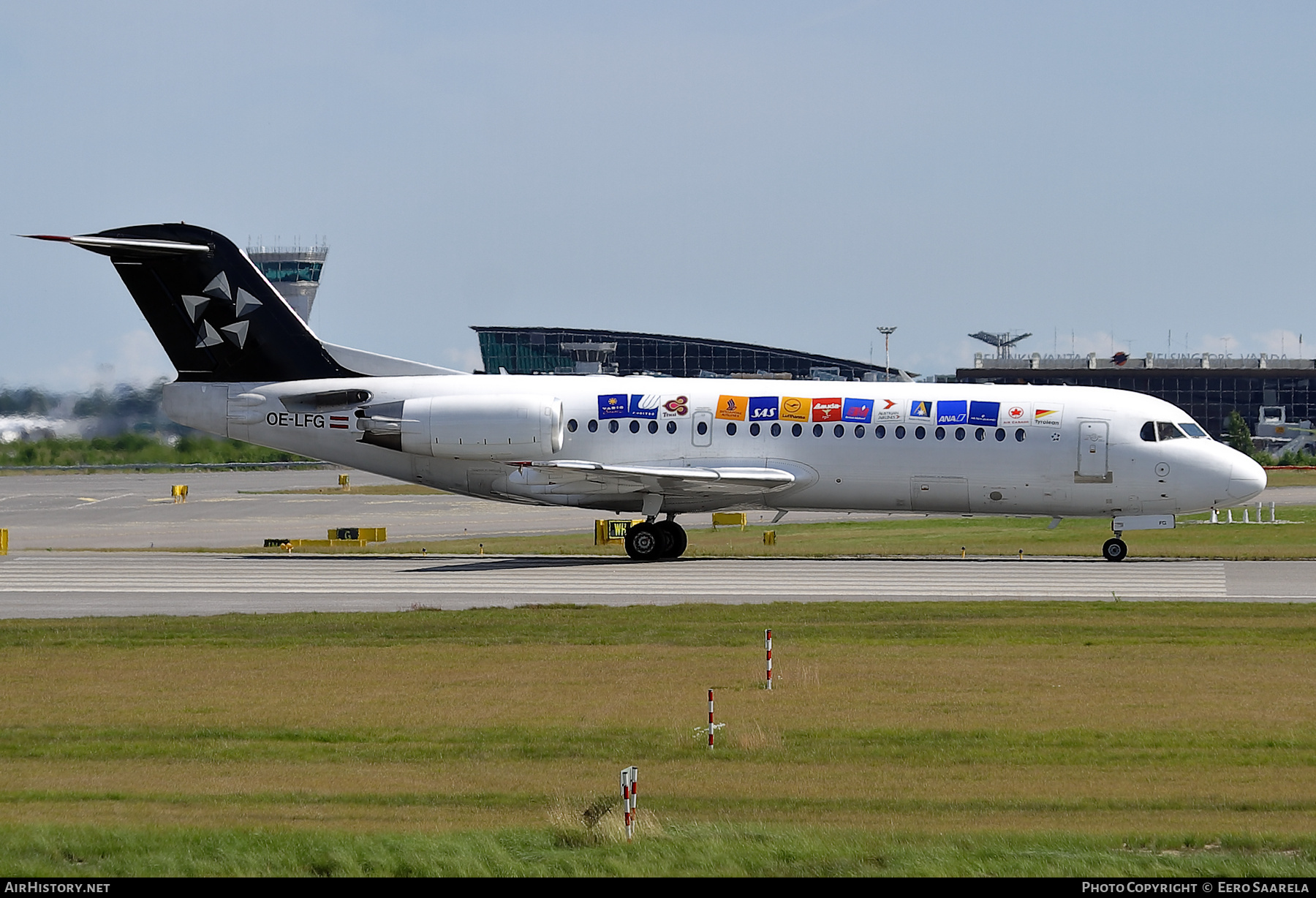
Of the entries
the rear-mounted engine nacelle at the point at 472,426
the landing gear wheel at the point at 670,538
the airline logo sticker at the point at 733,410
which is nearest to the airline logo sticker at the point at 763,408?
the airline logo sticker at the point at 733,410

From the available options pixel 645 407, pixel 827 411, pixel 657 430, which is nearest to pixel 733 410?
pixel 657 430

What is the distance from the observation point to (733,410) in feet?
117

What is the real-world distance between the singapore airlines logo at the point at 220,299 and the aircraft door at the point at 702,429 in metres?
11.8

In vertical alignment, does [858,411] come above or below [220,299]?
below

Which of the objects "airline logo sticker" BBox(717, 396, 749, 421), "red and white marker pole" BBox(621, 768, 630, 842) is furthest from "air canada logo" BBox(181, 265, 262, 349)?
"red and white marker pole" BBox(621, 768, 630, 842)

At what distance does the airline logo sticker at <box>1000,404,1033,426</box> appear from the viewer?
34469 millimetres

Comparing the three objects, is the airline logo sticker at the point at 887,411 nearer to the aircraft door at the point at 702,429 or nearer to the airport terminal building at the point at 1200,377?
the aircraft door at the point at 702,429

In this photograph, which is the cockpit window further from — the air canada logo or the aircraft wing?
the air canada logo

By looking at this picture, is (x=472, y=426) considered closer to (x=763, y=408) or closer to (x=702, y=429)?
(x=702, y=429)

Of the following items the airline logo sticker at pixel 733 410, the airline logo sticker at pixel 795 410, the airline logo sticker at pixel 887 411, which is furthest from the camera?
the airline logo sticker at pixel 733 410

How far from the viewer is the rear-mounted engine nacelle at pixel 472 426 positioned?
3544cm

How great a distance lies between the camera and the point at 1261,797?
1188 cm

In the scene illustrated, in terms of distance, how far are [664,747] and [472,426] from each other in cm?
2223
